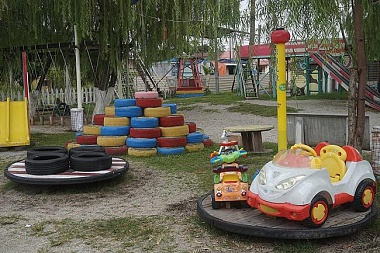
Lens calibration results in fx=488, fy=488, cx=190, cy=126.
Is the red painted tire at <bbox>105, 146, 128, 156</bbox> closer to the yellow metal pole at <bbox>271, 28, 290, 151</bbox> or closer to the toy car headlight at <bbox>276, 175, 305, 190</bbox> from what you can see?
the yellow metal pole at <bbox>271, 28, 290, 151</bbox>

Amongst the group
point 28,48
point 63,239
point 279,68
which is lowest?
point 63,239

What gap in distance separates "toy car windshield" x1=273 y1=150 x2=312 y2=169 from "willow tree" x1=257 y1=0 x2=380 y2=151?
1.52 meters

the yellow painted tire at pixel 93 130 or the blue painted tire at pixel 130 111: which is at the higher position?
the blue painted tire at pixel 130 111

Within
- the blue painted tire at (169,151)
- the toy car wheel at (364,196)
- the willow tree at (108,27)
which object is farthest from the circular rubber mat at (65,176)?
the willow tree at (108,27)

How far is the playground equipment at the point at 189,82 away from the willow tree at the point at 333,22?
24.1 metres

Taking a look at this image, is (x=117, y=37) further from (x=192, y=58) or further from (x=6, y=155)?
(x=192, y=58)

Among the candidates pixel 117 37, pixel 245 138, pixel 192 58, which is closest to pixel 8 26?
pixel 117 37

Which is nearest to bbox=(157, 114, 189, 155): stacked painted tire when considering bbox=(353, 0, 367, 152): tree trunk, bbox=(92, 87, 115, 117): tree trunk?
bbox=(353, 0, 367, 152): tree trunk

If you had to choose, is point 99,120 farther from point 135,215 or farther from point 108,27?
point 135,215

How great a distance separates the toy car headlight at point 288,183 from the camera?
4598mm

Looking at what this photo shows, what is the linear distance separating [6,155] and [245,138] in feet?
16.8

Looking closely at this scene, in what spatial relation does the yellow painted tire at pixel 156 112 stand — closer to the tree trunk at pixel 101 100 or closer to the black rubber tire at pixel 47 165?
the black rubber tire at pixel 47 165

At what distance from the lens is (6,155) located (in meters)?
10.5

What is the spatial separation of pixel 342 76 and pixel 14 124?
1549 centimetres
